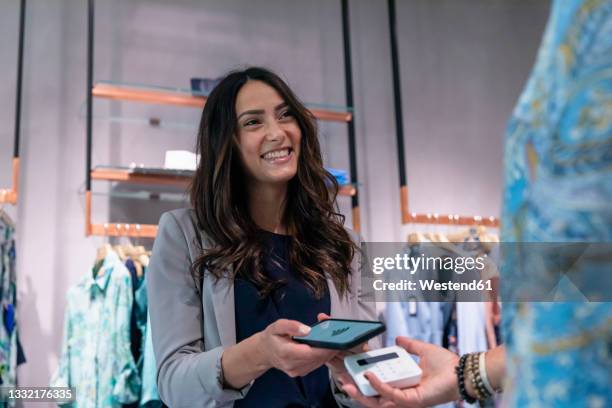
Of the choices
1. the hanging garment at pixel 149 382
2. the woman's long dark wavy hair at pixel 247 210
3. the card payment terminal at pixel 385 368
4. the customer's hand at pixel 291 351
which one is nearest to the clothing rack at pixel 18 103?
the hanging garment at pixel 149 382

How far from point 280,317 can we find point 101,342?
1.42 m

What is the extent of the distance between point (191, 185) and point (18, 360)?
1460 mm

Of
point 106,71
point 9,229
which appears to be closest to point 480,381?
point 9,229

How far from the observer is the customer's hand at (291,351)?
2.80 feet

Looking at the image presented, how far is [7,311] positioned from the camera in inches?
94.1

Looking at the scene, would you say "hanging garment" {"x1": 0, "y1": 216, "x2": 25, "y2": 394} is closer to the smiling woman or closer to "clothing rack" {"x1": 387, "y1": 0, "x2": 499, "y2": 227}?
the smiling woman

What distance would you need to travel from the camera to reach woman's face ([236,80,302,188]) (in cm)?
132

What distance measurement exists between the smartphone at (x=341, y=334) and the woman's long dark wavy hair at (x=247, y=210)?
0.99 feet

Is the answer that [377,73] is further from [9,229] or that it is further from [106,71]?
[9,229]

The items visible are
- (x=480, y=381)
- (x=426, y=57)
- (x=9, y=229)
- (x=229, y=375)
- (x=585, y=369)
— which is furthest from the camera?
(x=426, y=57)

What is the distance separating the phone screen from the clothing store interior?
0.03 metres

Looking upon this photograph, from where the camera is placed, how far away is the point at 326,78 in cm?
351

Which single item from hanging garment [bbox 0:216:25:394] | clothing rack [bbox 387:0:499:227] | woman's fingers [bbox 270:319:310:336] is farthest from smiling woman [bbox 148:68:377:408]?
clothing rack [bbox 387:0:499:227]

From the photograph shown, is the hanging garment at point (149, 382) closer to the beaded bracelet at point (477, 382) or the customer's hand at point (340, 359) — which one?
the customer's hand at point (340, 359)
